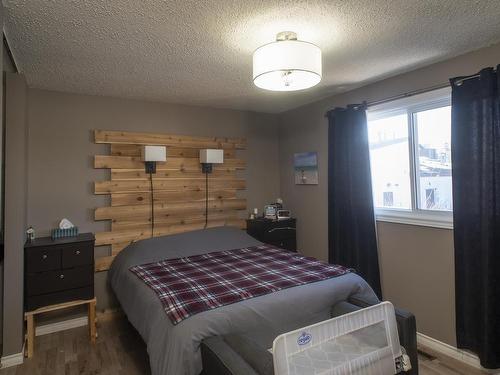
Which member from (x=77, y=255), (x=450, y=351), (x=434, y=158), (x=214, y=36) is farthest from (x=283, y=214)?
(x=214, y=36)

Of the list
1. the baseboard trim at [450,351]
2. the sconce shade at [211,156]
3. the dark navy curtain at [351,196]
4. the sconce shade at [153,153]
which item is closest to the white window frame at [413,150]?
the dark navy curtain at [351,196]

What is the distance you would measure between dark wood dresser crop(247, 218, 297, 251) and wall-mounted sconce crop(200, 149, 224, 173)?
850 mm

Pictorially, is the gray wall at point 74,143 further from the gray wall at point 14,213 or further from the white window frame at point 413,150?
the white window frame at point 413,150

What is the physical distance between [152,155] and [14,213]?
131 centimetres

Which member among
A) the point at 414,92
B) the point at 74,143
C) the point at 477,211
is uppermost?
the point at 414,92

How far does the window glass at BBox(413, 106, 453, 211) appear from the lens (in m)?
2.65

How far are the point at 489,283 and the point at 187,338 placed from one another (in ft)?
6.76

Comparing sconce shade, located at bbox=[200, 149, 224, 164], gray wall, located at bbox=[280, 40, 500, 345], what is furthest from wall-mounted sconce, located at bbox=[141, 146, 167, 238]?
gray wall, located at bbox=[280, 40, 500, 345]

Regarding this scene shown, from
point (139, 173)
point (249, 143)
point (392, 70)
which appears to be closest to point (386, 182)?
point (392, 70)

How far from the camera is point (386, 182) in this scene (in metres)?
3.18

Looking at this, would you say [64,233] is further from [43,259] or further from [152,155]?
[152,155]

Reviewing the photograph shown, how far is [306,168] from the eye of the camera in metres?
3.97

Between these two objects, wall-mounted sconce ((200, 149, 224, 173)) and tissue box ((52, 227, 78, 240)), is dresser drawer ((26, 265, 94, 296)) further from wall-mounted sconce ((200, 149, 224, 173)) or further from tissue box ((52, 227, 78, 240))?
wall-mounted sconce ((200, 149, 224, 173))

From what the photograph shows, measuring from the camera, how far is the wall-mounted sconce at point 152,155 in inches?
131
